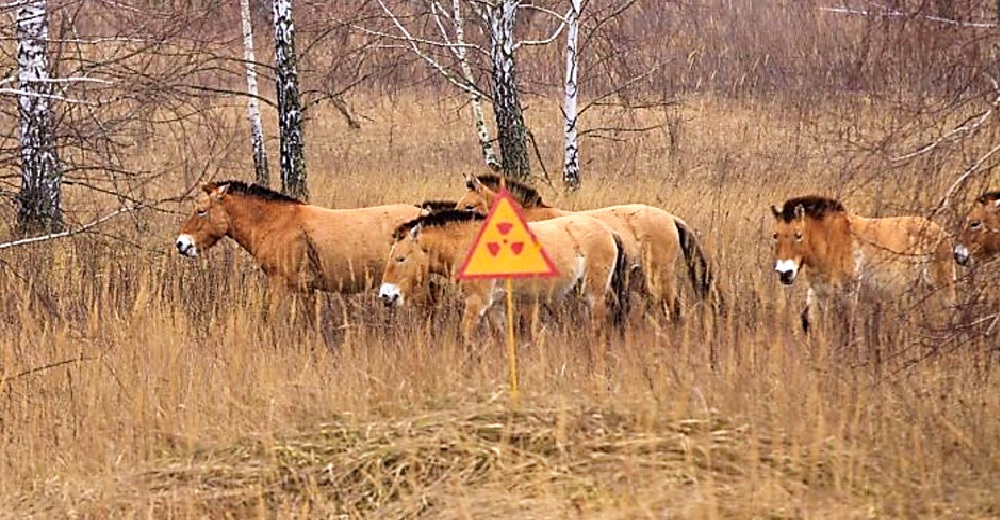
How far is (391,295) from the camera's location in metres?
11.5

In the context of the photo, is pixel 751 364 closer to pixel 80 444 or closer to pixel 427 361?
pixel 427 361

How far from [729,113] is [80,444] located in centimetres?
2299

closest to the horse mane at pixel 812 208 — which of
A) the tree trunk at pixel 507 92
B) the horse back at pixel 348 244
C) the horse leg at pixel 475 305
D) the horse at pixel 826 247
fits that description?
the horse at pixel 826 247

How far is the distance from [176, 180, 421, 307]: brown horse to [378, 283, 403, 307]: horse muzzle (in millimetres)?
926

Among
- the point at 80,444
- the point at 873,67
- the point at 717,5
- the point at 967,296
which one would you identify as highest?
the point at 717,5

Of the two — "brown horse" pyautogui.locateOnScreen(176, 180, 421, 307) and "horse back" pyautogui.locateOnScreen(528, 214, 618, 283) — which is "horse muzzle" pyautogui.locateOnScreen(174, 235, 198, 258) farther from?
"horse back" pyautogui.locateOnScreen(528, 214, 618, 283)

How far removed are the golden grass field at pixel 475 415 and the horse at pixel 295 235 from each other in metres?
0.61

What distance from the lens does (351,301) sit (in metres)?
12.9

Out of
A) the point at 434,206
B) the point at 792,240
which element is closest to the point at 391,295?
the point at 434,206

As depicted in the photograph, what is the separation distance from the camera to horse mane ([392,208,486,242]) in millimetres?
11828

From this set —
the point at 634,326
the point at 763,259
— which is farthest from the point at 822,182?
the point at 634,326

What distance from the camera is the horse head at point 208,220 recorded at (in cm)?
1288

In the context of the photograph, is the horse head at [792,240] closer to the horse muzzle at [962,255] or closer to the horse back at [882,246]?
the horse back at [882,246]

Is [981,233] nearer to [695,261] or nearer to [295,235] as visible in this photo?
[695,261]
